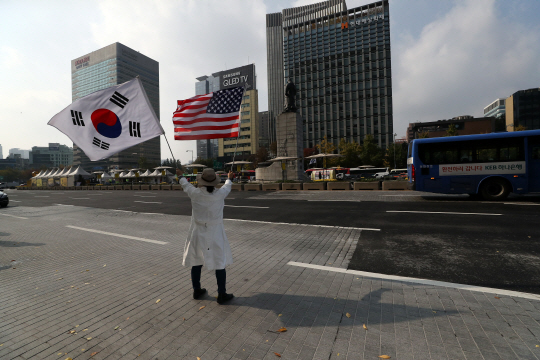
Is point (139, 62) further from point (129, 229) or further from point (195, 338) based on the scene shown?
point (195, 338)

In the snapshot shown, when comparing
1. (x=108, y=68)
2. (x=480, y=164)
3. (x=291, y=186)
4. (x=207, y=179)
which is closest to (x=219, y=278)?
(x=207, y=179)

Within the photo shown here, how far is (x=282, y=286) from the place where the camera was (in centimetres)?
394

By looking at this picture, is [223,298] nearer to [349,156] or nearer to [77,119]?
[77,119]

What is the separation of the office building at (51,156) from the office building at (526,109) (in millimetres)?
236536

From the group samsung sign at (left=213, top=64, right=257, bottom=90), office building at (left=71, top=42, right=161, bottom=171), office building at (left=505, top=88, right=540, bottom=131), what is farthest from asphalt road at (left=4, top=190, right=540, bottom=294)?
samsung sign at (left=213, top=64, right=257, bottom=90)

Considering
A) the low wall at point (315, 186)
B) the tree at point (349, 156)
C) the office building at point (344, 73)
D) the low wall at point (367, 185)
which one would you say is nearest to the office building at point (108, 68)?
the office building at point (344, 73)

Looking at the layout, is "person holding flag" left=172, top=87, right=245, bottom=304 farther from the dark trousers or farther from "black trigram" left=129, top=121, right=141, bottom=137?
"black trigram" left=129, top=121, right=141, bottom=137

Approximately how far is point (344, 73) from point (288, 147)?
83621 millimetres

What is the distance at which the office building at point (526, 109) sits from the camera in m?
81.8

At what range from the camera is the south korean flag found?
5113mm

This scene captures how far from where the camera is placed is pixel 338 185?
22.3 metres

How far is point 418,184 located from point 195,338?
1368cm

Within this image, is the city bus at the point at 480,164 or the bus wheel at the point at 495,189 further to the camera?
the bus wheel at the point at 495,189

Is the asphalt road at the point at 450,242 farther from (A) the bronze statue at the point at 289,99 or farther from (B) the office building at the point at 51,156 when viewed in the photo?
(B) the office building at the point at 51,156
